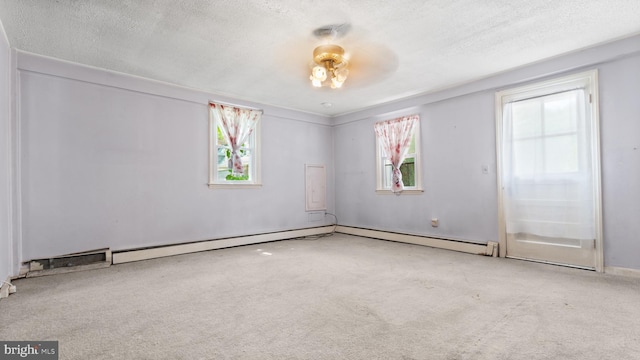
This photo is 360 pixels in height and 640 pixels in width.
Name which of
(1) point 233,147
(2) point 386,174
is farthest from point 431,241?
(1) point 233,147

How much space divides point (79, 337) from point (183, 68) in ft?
11.0

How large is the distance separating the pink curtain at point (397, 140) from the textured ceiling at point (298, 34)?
1.13 metres

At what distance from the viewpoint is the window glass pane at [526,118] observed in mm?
4031

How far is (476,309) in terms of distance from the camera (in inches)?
96.6

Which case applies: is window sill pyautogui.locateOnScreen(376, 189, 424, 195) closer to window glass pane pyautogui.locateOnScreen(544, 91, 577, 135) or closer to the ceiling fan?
window glass pane pyautogui.locateOnScreen(544, 91, 577, 135)

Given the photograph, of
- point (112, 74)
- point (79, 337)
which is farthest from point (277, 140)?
point (79, 337)

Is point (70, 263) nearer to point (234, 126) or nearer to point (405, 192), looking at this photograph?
point (234, 126)

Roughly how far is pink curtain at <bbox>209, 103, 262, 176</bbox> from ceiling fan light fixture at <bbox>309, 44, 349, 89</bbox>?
7.74 feet

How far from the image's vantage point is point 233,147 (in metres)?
5.32

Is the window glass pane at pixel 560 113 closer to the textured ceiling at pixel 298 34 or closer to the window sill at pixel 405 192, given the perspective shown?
the textured ceiling at pixel 298 34

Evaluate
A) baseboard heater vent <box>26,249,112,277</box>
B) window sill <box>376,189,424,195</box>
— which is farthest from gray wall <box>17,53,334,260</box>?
window sill <box>376,189,424,195</box>

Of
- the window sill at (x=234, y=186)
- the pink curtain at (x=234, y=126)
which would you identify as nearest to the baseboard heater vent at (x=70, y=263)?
the window sill at (x=234, y=186)

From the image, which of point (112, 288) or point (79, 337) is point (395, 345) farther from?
point (112, 288)

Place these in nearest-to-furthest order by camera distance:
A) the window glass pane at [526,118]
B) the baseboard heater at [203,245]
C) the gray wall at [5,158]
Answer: the gray wall at [5,158]
the window glass pane at [526,118]
the baseboard heater at [203,245]
